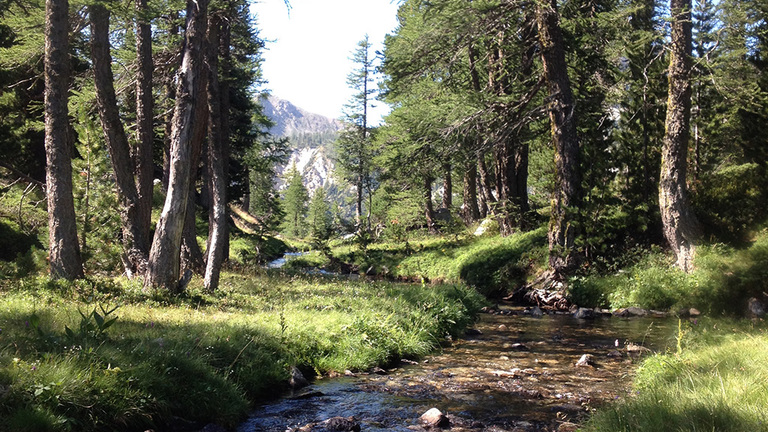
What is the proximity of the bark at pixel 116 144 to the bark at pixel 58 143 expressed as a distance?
1.74 meters

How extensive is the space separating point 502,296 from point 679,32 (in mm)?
9832

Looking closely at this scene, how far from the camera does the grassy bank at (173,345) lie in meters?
4.39

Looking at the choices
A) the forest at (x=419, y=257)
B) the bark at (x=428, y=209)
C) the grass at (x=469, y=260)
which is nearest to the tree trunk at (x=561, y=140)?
the forest at (x=419, y=257)

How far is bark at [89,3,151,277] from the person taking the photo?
11.8 metres

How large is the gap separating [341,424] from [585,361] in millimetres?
4723

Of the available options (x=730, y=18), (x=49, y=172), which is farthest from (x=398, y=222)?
(x=49, y=172)

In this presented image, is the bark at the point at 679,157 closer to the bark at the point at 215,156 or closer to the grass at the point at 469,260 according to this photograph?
the grass at the point at 469,260

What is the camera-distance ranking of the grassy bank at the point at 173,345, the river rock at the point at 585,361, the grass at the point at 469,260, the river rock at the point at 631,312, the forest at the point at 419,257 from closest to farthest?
the grassy bank at the point at 173,345 < the forest at the point at 419,257 < the river rock at the point at 585,361 < the river rock at the point at 631,312 < the grass at the point at 469,260

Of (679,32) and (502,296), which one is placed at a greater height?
(679,32)

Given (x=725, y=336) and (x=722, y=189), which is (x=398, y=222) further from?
(x=725, y=336)

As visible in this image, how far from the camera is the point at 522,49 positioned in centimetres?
1736

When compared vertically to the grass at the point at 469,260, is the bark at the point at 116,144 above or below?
above

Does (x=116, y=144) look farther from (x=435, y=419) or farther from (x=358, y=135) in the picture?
(x=358, y=135)

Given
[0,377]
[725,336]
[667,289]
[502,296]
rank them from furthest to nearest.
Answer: [502,296]
[667,289]
[725,336]
[0,377]
